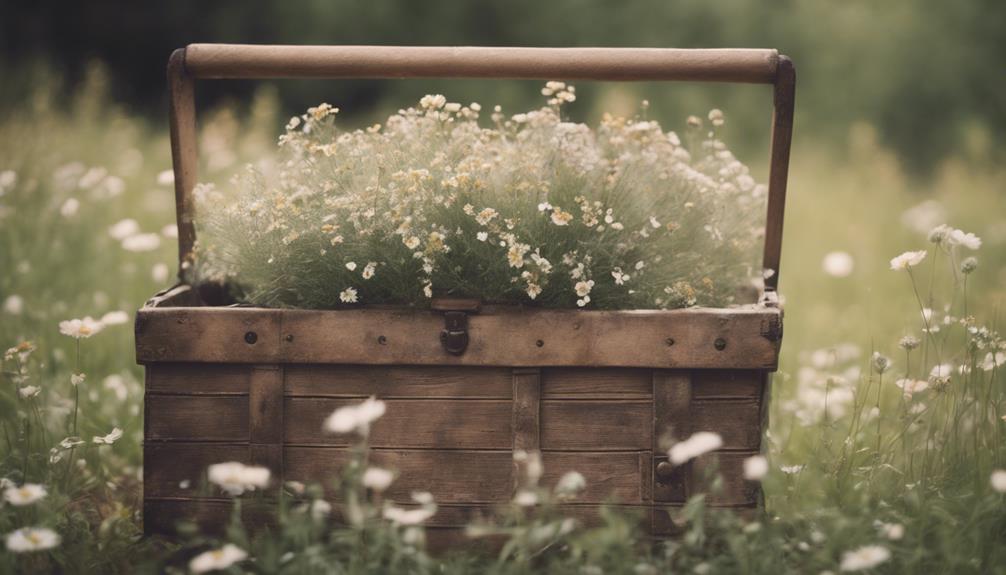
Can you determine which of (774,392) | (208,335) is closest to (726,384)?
(208,335)

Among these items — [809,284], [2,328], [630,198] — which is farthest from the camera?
[809,284]

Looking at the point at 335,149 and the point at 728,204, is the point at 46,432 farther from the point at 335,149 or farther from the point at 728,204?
the point at 728,204

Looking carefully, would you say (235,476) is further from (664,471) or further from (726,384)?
(726,384)

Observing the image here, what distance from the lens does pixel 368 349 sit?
2123 millimetres

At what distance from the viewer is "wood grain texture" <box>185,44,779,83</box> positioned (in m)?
2.25

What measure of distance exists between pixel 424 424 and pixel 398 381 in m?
0.11

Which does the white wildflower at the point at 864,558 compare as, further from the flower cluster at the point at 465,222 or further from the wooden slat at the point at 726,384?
the flower cluster at the point at 465,222

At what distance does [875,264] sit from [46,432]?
393 centimetres

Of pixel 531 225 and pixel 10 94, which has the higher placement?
pixel 10 94

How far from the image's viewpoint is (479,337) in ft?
6.95

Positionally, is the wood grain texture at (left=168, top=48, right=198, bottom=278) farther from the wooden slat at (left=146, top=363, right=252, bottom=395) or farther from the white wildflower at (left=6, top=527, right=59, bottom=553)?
the white wildflower at (left=6, top=527, right=59, bottom=553)

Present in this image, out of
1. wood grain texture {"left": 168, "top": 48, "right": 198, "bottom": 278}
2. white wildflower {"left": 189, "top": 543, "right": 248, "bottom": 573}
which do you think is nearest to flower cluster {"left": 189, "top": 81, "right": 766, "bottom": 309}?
wood grain texture {"left": 168, "top": 48, "right": 198, "bottom": 278}

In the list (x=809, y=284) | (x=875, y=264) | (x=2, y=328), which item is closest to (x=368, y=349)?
(x=2, y=328)

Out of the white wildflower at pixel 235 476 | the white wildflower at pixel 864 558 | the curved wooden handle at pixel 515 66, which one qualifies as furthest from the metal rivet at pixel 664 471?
the white wildflower at pixel 235 476
